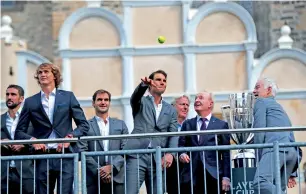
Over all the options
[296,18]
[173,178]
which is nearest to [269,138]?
[173,178]

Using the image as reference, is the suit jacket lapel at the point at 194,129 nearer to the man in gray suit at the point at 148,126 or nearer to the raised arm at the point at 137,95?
the man in gray suit at the point at 148,126

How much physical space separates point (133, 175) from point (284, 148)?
5.06ft

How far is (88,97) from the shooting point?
22.7 m

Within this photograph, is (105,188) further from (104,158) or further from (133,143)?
(133,143)

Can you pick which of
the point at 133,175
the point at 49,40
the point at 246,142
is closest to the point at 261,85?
the point at 246,142

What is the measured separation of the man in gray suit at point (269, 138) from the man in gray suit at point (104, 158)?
144 cm

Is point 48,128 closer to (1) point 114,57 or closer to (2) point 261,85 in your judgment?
(2) point 261,85

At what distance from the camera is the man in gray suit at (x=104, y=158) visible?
1223 centimetres

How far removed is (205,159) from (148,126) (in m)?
0.71

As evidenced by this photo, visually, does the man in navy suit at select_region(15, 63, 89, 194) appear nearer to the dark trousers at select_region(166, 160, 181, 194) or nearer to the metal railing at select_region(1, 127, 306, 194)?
the metal railing at select_region(1, 127, 306, 194)

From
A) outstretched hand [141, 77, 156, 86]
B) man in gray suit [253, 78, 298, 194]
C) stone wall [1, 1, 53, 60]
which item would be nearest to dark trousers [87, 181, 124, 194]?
outstretched hand [141, 77, 156, 86]

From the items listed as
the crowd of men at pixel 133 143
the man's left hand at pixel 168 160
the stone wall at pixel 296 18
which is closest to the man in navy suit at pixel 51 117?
the crowd of men at pixel 133 143

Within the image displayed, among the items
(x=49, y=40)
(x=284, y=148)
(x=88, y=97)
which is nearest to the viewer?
(x=284, y=148)

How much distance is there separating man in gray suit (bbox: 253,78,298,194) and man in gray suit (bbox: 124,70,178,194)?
3.04ft
